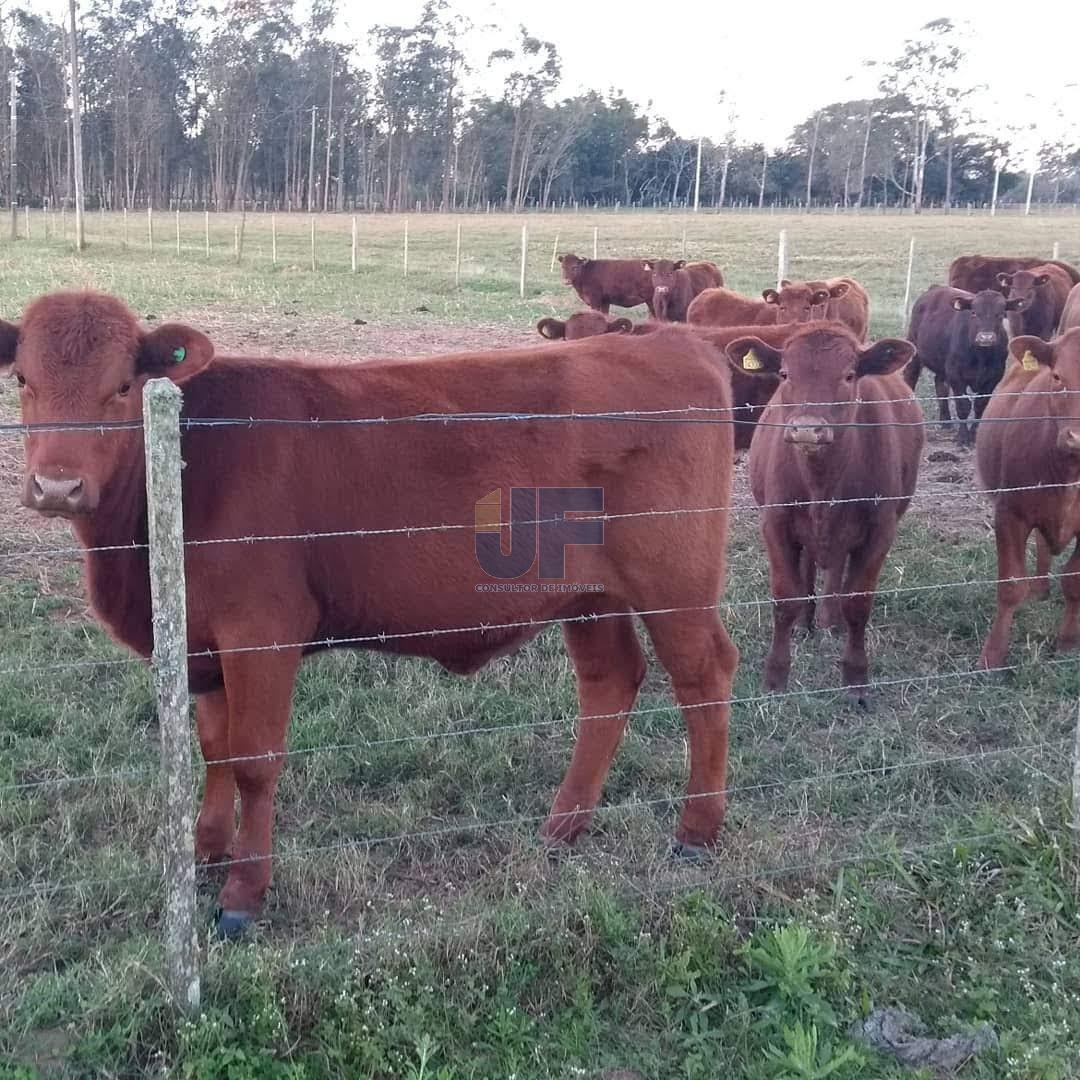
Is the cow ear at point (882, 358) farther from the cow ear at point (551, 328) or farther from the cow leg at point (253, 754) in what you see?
the cow ear at point (551, 328)

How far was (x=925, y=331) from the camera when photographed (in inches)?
506

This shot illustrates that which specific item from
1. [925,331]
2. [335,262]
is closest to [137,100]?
[335,262]

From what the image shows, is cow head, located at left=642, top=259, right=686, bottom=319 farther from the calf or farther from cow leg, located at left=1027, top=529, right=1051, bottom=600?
cow leg, located at left=1027, top=529, right=1051, bottom=600

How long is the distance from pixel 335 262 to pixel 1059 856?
94.4ft

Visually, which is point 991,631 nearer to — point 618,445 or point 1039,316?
point 618,445

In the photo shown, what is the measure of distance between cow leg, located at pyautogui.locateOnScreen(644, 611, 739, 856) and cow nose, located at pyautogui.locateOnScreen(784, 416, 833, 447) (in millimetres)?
1420

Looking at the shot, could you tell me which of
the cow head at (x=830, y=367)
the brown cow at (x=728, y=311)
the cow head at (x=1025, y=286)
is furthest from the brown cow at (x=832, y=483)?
the cow head at (x=1025, y=286)

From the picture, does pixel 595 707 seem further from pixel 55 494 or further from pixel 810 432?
pixel 55 494

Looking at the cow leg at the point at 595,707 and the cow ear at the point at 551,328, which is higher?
the cow ear at the point at 551,328

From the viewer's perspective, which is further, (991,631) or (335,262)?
(335,262)

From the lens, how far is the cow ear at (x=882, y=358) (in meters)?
5.47

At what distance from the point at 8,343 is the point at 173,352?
50 cm

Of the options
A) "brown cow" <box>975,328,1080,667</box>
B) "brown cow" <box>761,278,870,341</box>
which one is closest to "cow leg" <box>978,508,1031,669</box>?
"brown cow" <box>975,328,1080,667</box>

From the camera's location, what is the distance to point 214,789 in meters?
3.85
